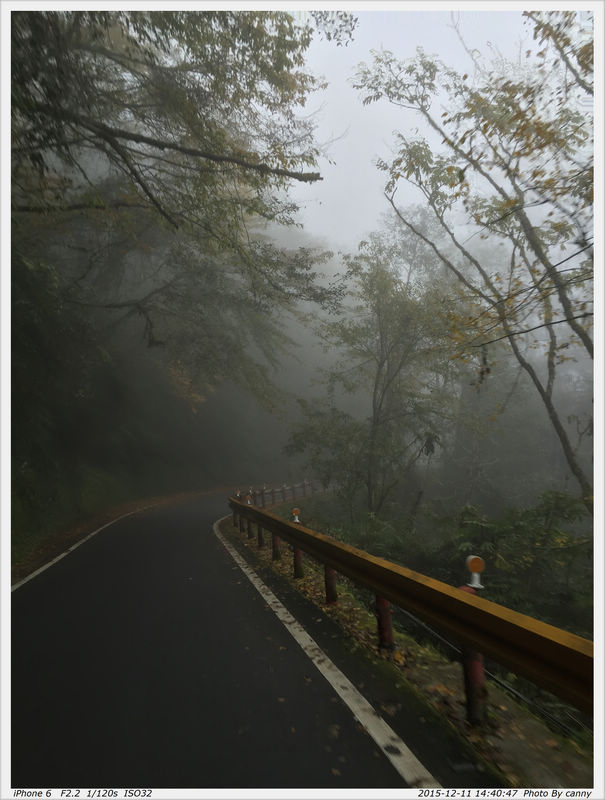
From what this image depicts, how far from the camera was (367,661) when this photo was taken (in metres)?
3.97

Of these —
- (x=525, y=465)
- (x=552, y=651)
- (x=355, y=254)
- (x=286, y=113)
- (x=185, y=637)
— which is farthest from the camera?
(x=525, y=465)

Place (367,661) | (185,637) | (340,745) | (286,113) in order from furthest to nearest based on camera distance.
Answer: (286,113) → (185,637) → (367,661) → (340,745)

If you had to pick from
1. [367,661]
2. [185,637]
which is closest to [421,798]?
[367,661]

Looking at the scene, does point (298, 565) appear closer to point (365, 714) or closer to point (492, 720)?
point (365, 714)

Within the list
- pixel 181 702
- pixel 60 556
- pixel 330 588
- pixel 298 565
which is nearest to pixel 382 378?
pixel 298 565

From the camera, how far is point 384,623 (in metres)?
4.38

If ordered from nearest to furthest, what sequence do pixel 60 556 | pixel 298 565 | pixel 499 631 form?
pixel 499 631, pixel 298 565, pixel 60 556

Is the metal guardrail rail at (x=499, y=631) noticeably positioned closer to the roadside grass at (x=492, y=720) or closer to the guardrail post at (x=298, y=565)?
the roadside grass at (x=492, y=720)

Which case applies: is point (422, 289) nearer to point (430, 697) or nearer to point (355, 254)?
point (355, 254)

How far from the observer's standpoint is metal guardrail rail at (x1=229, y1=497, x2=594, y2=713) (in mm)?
2219

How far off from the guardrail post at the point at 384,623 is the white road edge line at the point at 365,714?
1.98 ft

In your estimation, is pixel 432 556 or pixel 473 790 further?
pixel 432 556

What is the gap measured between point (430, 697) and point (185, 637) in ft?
7.88

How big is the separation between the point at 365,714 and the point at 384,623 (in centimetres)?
131
